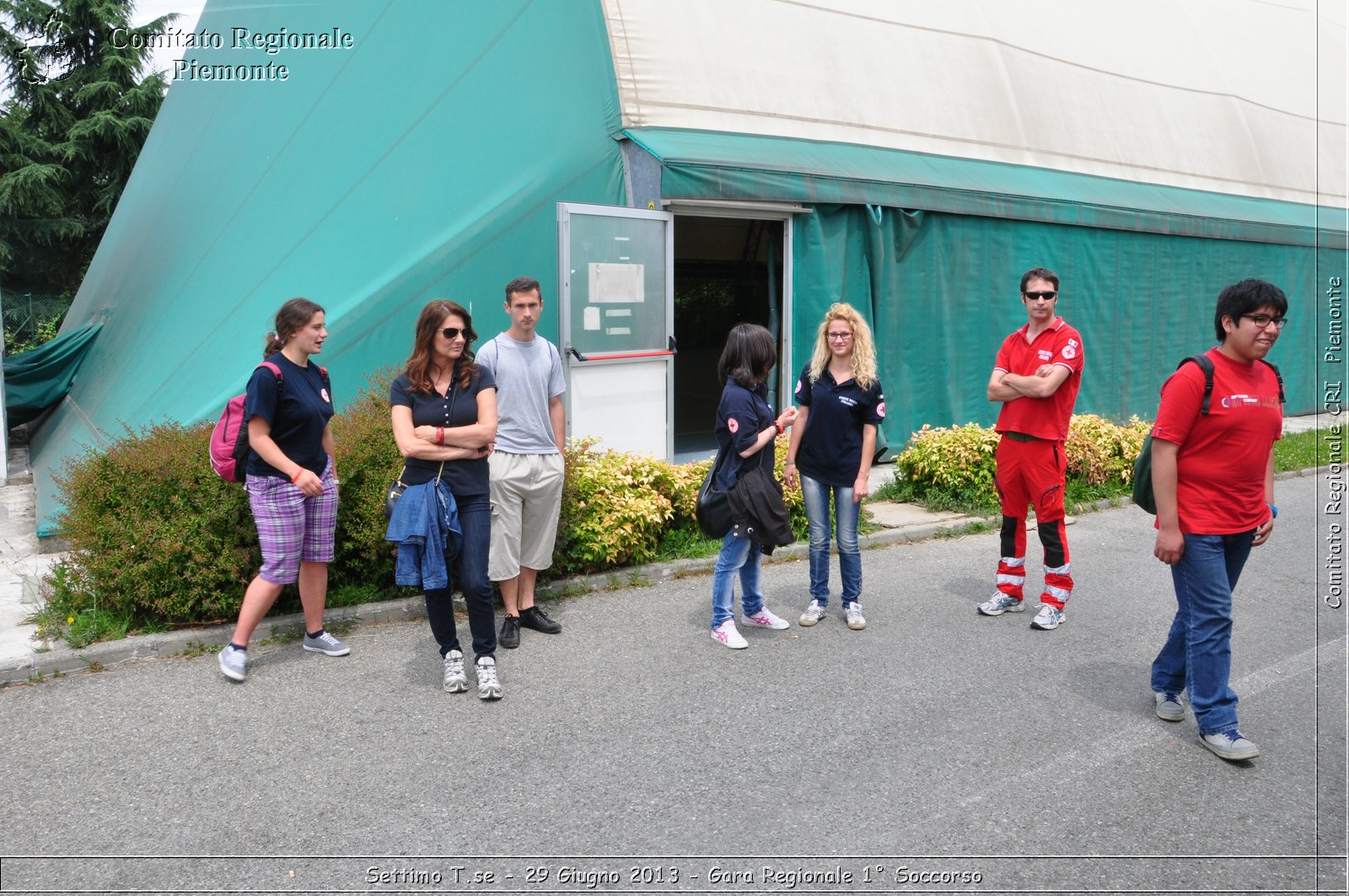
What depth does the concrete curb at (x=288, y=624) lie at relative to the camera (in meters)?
4.83

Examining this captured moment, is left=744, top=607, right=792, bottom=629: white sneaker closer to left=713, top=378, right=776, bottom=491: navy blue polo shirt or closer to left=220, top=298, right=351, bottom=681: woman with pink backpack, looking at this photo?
left=713, top=378, right=776, bottom=491: navy blue polo shirt

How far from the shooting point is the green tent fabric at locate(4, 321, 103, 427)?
13062 mm

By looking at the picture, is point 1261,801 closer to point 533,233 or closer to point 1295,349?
point 533,233

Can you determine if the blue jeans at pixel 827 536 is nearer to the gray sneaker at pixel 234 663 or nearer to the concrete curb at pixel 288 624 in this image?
the concrete curb at pixel 288 624

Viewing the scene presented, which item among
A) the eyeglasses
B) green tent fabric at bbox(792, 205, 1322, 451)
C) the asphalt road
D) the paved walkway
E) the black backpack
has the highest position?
green tent fabric at bbox(792, 205, 1322, 451)

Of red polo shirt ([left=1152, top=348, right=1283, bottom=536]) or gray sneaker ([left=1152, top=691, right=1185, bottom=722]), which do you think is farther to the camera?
gray sneaker ([left=1152, top=691, right=1185, bottom=722])

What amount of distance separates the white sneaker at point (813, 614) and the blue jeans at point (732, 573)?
315mm

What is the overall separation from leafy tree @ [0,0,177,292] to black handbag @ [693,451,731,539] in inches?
1202

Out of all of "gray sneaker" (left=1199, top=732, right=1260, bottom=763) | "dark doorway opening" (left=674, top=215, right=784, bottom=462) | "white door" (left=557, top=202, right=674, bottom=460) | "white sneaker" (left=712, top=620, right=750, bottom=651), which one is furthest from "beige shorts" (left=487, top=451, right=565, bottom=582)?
"dark doorway opening" (left=674, top=215, right=784, bottom=462)

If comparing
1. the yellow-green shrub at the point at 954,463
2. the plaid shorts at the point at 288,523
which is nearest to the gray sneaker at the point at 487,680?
the plaid shorts at the point at 288,523

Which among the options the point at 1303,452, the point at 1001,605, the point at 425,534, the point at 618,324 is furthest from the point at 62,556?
the point at 1303,452

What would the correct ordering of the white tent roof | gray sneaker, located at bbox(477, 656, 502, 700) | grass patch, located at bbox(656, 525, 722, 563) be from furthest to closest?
the white tent roof, grass patch, located at bbox(656, 525, 722, 563), gray sneaker, located at bbox(477, 656, 502, 700)

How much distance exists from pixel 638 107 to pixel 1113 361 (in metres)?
7.38

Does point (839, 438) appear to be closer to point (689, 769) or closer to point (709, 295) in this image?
point (689, 769)
